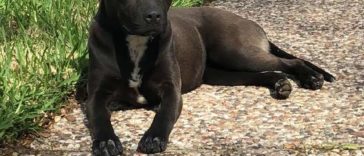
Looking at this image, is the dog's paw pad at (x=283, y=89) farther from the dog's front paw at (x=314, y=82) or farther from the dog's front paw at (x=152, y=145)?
the dog's front paw at (x=152, y=145)

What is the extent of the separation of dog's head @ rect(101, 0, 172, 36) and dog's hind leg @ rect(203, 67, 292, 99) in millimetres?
1127

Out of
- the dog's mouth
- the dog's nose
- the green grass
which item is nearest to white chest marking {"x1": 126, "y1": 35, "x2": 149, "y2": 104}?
the dog's mouth

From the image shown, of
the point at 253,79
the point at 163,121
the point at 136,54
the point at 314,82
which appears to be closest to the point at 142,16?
the point at 136,54

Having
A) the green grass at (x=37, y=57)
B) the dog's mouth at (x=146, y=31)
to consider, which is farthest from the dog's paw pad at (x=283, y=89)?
the green grass at (x=37, y=57)

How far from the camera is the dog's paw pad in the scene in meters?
4.53

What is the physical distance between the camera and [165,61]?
13.8 feet

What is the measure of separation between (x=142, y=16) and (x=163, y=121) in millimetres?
618

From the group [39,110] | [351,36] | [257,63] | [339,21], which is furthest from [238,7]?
[39,110]

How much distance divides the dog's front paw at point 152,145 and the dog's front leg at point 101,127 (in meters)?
0.12

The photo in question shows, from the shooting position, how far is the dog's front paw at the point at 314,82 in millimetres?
4699

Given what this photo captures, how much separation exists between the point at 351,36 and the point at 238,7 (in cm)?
178

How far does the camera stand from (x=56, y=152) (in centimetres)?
365

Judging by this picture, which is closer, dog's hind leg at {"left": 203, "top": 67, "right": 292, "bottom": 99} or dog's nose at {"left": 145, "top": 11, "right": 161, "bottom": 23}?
dog's nose at {"left": 145, "top": 11, "right": 161, "bottom": 23}

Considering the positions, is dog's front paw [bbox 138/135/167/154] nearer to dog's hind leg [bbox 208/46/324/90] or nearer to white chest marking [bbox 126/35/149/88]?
white chest marking [bbox 126/35/149/88]
